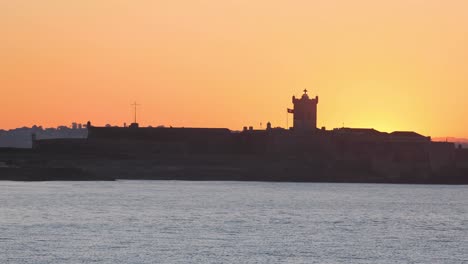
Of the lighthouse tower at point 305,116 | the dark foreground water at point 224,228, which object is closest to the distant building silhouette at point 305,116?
the lighthouse tower at point 305,116

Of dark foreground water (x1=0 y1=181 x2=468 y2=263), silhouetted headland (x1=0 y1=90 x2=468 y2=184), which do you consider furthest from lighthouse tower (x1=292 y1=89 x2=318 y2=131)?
dark foreground water (x1=0 y1=181 x2=468 y2=263)

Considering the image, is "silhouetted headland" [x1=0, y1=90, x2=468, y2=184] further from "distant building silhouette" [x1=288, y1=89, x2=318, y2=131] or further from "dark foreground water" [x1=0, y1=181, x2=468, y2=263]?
"dark foreground water" [x1=0, y1=181, x2=468, y2=263]

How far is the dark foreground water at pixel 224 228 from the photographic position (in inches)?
2749

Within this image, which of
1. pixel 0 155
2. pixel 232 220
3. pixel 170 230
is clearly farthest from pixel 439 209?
pixel 0 155

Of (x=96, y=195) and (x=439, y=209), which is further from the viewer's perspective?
(x=96, y=195)

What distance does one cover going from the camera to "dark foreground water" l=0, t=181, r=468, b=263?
69812 millimetres

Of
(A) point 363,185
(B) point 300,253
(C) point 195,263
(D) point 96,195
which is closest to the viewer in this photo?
(C) point 195,263

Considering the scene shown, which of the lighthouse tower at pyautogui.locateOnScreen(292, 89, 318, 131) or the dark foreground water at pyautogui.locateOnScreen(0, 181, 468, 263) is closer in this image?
the dark foreground water at pyautogui.locateOnScreen(0, 181, 468, 263)

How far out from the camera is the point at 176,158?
180125mm

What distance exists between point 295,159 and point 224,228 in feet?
312

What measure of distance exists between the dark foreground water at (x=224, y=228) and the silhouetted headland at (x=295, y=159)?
45083 mm

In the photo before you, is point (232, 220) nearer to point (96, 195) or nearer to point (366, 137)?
point (96, 195)

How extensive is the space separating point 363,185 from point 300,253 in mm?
107827

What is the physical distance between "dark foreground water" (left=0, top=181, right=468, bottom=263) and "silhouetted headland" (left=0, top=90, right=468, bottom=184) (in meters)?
45.1
